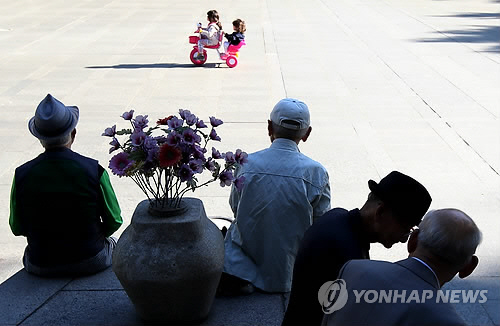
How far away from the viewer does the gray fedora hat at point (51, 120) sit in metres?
5.10

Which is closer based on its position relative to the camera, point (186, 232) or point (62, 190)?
point (186, 232)

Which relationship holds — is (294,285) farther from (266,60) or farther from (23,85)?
(266,60)

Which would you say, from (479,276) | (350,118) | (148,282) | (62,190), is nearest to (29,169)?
(62,190)

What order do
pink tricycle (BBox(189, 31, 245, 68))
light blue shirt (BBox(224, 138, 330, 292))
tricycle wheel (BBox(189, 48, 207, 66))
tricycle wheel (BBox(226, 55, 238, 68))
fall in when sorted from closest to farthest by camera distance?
1. light blue shirt (BBox(224, 138, 330, 292))
2. pink tricycle (BBox(189, 31, 245, 68))
3. tricycle wheel (BBox(226, 55, 238, 68))
4. tricycle wheel (BBox(189, 48, 207, 66))

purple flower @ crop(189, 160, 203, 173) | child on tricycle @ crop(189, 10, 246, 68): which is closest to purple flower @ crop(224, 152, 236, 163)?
purple flower @ crop(189, 160, 203, 173)

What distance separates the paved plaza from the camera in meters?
5.53

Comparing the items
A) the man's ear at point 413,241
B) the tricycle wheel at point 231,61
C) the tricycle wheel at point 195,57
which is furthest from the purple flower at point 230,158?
the tricycle wheel at point 195,57

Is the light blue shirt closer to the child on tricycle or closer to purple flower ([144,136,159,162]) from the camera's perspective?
purple flower ([144,136,159,162])

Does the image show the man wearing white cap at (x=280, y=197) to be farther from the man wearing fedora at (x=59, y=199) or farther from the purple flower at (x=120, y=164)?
the man wearing fedora at (x=59, y=199)

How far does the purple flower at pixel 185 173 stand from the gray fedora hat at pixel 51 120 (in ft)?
3.71

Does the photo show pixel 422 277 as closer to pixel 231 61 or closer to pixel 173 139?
pixel 173 139

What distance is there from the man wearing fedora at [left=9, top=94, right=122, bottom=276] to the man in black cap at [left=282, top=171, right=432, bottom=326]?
1983mm

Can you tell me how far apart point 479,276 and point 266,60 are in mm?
10635

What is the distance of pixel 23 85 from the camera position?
1316 cm
